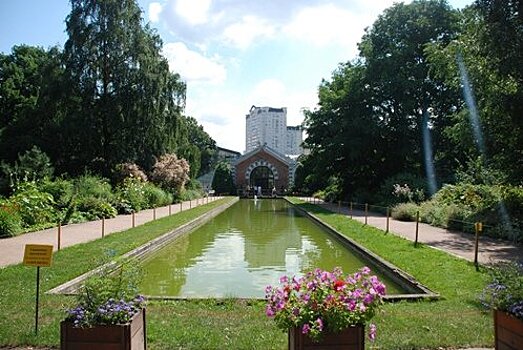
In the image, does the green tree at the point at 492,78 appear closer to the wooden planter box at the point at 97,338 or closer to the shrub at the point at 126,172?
the wooden planter box at the point at 97,338

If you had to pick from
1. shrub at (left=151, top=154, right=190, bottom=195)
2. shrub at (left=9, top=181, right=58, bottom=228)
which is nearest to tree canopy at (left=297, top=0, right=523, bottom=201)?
shrub at (left=151, top=154, right=190, bottom=195)

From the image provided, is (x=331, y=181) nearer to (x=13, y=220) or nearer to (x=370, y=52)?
(x=370, y=52)

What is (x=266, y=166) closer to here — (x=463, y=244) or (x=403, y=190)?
(x=403, y=190)

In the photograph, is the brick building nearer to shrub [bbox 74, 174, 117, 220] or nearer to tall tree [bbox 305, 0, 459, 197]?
tall tree [bbox 305, 0, 459, 197]

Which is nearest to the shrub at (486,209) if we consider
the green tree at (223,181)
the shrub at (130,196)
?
the shrub at (130,196)

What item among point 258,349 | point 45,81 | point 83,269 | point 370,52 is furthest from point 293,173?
point 258,349

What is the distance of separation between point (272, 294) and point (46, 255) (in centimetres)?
267

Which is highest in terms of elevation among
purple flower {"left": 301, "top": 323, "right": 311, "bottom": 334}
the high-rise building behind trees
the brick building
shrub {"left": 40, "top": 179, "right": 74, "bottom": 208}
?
the high-rise building behind trees

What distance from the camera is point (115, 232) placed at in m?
16.1

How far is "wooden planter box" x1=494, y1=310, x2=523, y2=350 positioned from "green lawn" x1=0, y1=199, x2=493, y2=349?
924 millimetres

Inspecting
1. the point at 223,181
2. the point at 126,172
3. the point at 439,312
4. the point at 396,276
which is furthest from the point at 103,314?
the point at 223,181

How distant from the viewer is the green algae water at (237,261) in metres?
9.59

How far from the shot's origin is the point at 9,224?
14992mm

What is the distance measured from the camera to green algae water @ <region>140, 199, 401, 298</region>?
959 cm
